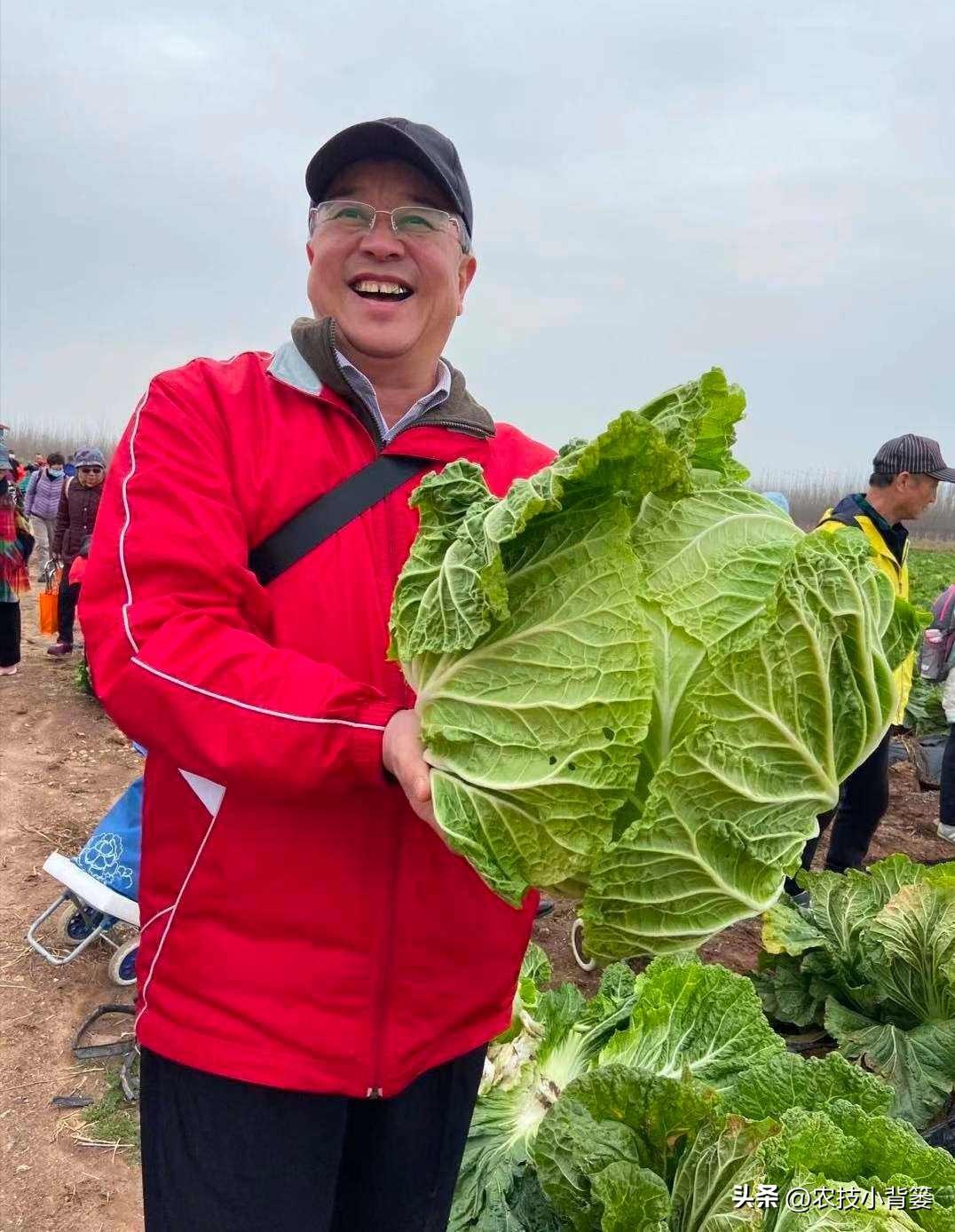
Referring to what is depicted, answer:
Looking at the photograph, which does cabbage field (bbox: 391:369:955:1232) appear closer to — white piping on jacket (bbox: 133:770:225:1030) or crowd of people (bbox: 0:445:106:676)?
white piping on jacket (bbox: 133:770:225:1030)

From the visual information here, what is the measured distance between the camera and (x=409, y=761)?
77.5 inches

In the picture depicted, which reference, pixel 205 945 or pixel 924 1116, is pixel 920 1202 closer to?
pixel 924 1116

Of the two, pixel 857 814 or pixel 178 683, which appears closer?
pixel 178 683

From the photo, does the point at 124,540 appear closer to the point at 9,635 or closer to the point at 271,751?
the point at 271,751

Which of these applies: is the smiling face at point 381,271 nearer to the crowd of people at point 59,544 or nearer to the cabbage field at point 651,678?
the cabbage field at point 651,678

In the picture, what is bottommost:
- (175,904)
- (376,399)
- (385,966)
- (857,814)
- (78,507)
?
(857,814)

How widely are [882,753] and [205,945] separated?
5938mm

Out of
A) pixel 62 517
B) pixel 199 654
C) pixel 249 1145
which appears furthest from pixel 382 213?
pixel 62 517

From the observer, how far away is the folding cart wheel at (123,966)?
18.6 ft

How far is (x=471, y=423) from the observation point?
2592 millimetres

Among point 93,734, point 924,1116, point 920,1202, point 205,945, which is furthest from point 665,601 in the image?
point 93,734

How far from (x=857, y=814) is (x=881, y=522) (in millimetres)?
2242

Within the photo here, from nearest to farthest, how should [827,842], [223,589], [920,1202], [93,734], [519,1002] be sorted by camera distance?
[223,589]
[920,1202]
[519,1002]
[827,842]
[93,734]

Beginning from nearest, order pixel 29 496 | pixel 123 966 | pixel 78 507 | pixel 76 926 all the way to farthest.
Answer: pixel 123 966 → pixel 76 926 → pixel 78 507 → pixel 29 496
